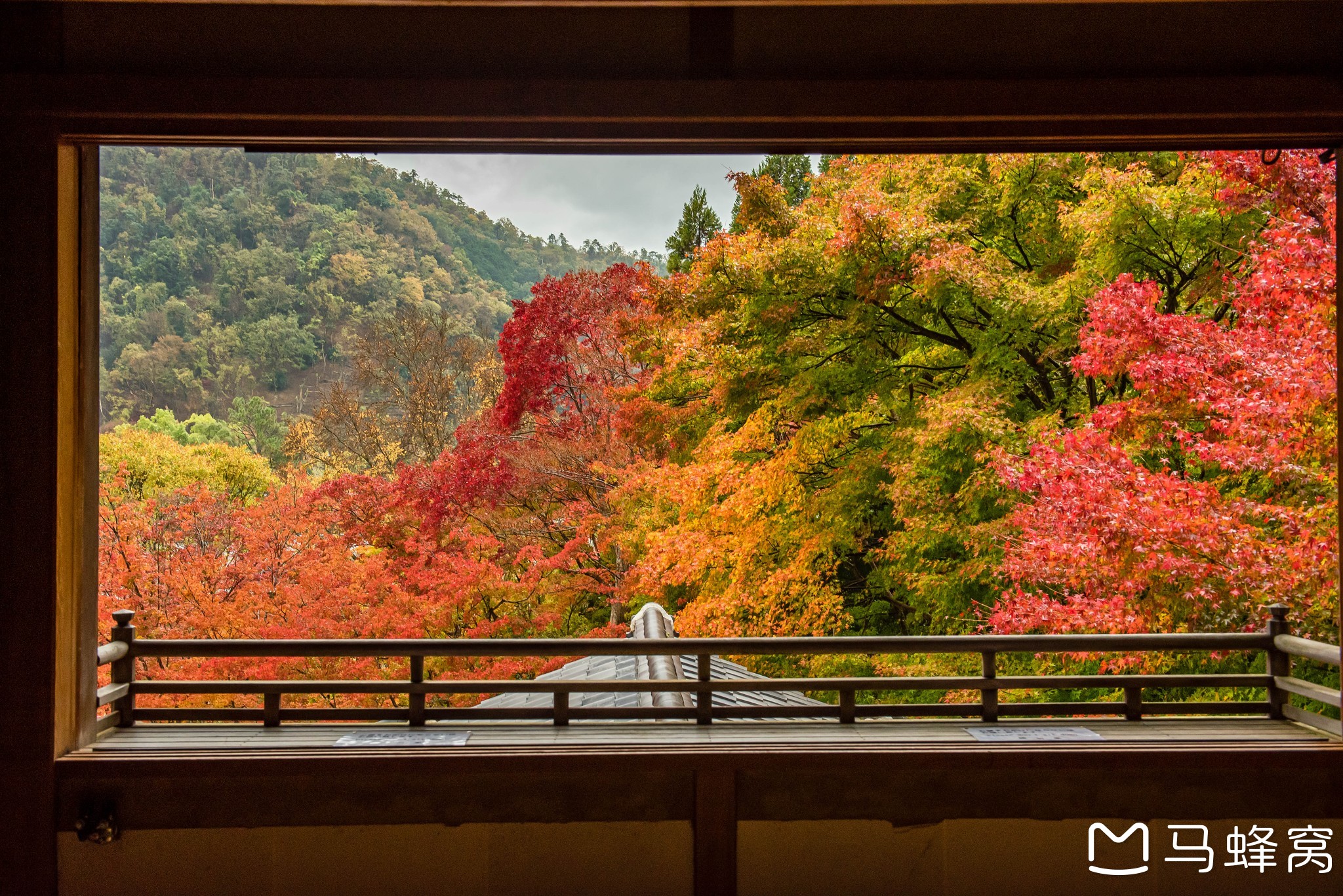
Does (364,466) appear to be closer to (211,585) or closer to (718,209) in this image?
(211,585)

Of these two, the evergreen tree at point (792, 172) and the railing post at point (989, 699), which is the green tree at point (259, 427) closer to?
the evergreen tree at point (792, 172)

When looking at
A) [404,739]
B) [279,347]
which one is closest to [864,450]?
[404,739]

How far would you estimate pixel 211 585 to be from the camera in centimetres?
917

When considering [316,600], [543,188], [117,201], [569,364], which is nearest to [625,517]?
[569,364]

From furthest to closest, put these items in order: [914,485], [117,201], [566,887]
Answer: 1. [117,201]
2. [914,485]
3. [566,887]

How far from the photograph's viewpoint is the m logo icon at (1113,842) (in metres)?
2.64

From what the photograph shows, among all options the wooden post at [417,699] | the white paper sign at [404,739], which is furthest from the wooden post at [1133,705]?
the wooden post at [417,699]

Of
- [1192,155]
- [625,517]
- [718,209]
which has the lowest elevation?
[625,517]

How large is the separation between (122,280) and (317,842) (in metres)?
16.9

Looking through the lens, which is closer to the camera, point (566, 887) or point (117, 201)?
point (566, 887)

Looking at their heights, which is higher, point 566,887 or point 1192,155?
point 1192,155

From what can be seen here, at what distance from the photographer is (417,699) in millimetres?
3012

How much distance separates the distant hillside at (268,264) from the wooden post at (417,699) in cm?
1186

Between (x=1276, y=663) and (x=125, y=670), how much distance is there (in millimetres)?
4360
